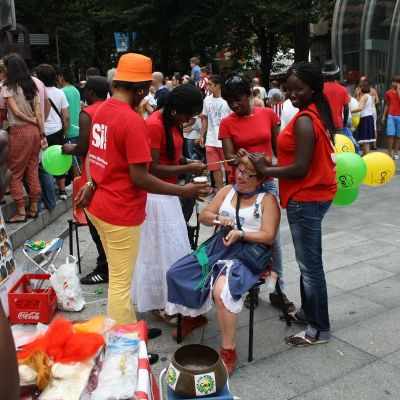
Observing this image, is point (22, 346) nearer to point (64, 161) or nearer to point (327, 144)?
point (327, 144)

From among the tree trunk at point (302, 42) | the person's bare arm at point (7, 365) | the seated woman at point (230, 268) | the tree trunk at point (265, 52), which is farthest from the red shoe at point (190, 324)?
the tree trunk at point (265, 52)

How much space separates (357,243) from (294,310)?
1.93 meters

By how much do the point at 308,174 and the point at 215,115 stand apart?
4829 millimetres

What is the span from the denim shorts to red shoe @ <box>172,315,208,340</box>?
8161 mm

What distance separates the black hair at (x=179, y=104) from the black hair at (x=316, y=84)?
67cm

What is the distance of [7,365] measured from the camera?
1063 millimetres

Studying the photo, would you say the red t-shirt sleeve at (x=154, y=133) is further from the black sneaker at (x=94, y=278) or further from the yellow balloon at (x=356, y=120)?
the yellow balloon at (x=356, y=120)

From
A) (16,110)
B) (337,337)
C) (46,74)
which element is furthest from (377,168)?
(46,74)

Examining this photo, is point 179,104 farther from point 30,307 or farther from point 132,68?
point 30,307

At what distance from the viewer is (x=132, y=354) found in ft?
6.53

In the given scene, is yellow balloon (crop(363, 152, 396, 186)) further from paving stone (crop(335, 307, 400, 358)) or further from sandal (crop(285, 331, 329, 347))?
sandal (crop(285, 331, 329, 347))

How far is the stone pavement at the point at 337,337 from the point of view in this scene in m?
2.92

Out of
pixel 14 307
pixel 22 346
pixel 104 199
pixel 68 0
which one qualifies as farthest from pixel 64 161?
pixel 68 0

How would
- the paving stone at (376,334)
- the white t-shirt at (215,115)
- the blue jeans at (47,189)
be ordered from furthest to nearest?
the white t-shirt at (215,115), the blue jeans at (47,189), the paving stone at (376,334)
